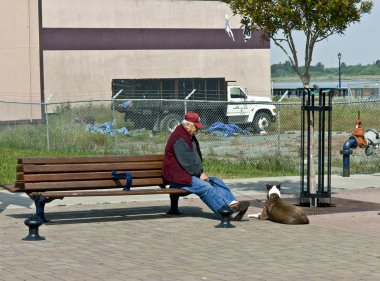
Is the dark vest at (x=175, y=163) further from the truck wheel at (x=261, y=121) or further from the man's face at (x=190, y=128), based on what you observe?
the truck wheel at (x=261, y=121)

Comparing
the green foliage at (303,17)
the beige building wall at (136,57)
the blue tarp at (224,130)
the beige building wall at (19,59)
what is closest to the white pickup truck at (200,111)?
the blue tarp at (224,130)

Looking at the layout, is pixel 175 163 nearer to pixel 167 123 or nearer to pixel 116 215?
pixel 116 215

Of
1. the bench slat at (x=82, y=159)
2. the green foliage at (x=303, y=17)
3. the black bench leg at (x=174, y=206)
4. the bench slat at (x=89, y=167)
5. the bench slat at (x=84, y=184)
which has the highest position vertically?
the green foliage at (x=303, y=17)

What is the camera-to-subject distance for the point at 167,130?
3378cm

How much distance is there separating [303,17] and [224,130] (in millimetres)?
18643

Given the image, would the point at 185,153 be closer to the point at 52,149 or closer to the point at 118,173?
the point at 118,173

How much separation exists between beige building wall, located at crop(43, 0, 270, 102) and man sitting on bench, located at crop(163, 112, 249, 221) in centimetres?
3014

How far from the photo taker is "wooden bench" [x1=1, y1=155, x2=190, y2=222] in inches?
502

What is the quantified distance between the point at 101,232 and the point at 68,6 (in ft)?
109

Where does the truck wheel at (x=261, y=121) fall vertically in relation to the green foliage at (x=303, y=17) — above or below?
below

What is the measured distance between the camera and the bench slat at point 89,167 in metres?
12.8

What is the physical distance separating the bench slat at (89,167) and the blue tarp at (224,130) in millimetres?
18101

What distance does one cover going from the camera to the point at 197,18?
156ft

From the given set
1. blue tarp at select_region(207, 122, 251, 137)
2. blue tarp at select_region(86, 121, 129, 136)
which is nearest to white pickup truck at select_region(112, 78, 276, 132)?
blue tarp at select_region(207, 122, 251, 137)
